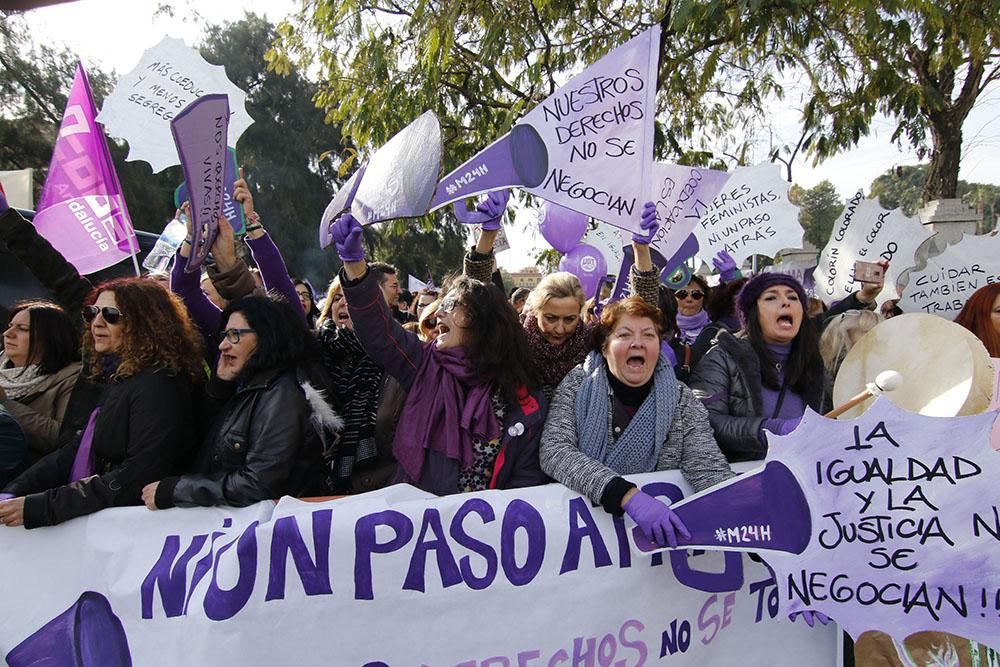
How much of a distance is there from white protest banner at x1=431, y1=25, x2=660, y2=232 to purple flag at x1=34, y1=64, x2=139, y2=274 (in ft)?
7.89

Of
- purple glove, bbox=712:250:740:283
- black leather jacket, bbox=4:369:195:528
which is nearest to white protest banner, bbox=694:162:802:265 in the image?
purple glove, bbox=712:250:740:283

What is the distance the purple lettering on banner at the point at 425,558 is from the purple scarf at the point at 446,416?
0.77ft

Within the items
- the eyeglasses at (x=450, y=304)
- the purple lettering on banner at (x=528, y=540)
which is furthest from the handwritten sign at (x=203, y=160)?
the purple lettering on banner at (x=528, y=540)

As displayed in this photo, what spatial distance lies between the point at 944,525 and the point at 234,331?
2299 millimetres

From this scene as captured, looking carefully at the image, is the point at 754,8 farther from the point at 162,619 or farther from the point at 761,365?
the point at 162,619

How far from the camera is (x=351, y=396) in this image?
2881mm

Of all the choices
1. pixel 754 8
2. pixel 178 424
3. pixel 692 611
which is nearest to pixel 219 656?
pixel 178 424

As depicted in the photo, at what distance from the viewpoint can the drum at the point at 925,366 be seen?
2588mm

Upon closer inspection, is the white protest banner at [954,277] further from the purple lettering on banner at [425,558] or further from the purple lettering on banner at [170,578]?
the purple lettering on banner at [170,578]

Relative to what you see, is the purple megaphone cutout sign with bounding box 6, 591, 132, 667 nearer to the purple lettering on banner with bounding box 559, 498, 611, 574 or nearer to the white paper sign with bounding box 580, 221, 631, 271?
the purple lettering on banner with bounding box 559, 498, 611, 574

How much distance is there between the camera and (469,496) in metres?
2.46

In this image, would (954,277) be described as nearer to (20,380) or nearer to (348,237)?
(348,237)

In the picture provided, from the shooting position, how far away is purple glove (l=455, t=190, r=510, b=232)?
332 cm

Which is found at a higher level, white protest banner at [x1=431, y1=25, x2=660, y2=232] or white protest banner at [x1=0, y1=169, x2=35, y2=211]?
white protest banner at [x1=0, y1=169, x2=35, y2=211]
